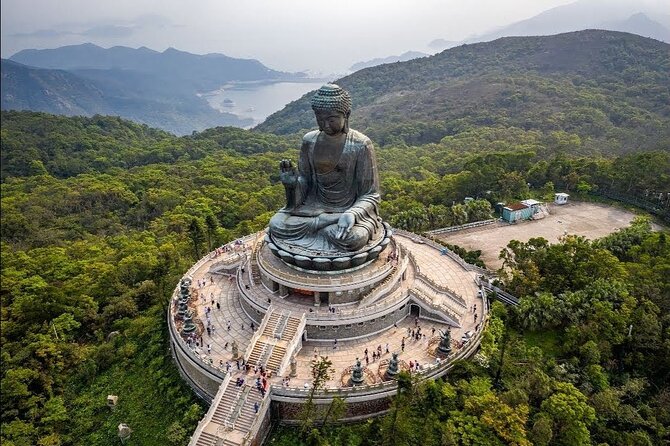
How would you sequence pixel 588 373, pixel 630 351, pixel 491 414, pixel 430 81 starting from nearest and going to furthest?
pixel 491 414
pixel 588 373
pixel 630 351
pixel 430 81

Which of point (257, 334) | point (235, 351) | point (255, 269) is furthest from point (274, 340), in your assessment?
point (255, 269)

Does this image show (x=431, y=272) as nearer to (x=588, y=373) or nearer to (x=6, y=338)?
(x=588, y=373)

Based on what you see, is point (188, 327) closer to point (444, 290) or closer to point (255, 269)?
point (255, 269)

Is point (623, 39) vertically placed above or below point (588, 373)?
above

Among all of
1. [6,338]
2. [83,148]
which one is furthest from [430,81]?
[6,338]

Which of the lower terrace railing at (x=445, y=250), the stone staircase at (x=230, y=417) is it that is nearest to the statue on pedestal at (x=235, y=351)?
the stone staircase at (x=230, y=417)
